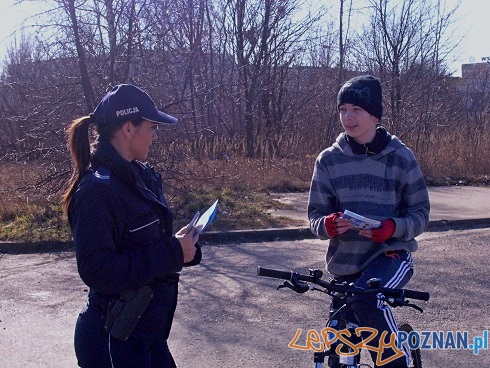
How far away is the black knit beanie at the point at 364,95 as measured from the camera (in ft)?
11.0

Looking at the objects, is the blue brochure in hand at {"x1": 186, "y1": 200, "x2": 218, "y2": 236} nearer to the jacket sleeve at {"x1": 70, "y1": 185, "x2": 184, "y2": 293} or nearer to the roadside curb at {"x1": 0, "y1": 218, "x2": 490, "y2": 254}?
the jacket sleeve at {"x1": 70, "y1": 185, "x2": 184, "y2": 293}

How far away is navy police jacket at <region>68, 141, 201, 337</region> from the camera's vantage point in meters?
2.49

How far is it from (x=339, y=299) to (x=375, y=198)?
24.4 inches

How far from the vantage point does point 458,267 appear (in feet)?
26.6

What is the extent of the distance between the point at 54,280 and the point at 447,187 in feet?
34.8

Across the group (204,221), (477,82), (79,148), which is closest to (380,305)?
(204,221)

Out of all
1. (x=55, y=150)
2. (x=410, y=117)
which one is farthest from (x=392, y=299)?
(x=410, y=117)

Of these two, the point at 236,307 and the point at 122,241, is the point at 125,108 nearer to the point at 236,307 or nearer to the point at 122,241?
the point at 122,241

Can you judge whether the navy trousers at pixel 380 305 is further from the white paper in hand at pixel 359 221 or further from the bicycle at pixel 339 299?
the white paper in hand at pixel 359 221

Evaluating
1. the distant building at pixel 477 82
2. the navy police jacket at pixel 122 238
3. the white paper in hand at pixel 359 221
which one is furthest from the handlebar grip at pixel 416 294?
the distant building at pixel 477 82

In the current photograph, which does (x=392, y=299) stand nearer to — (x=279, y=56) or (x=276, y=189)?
(x=276, y=189)

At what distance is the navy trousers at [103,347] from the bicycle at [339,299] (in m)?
0.57

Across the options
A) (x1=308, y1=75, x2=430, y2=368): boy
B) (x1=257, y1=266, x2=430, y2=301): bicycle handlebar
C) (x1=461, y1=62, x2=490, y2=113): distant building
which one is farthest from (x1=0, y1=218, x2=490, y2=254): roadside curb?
(x1=461, y1=62, x2=490, y2=113): distant building

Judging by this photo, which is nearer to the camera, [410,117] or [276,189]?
[276,189]
